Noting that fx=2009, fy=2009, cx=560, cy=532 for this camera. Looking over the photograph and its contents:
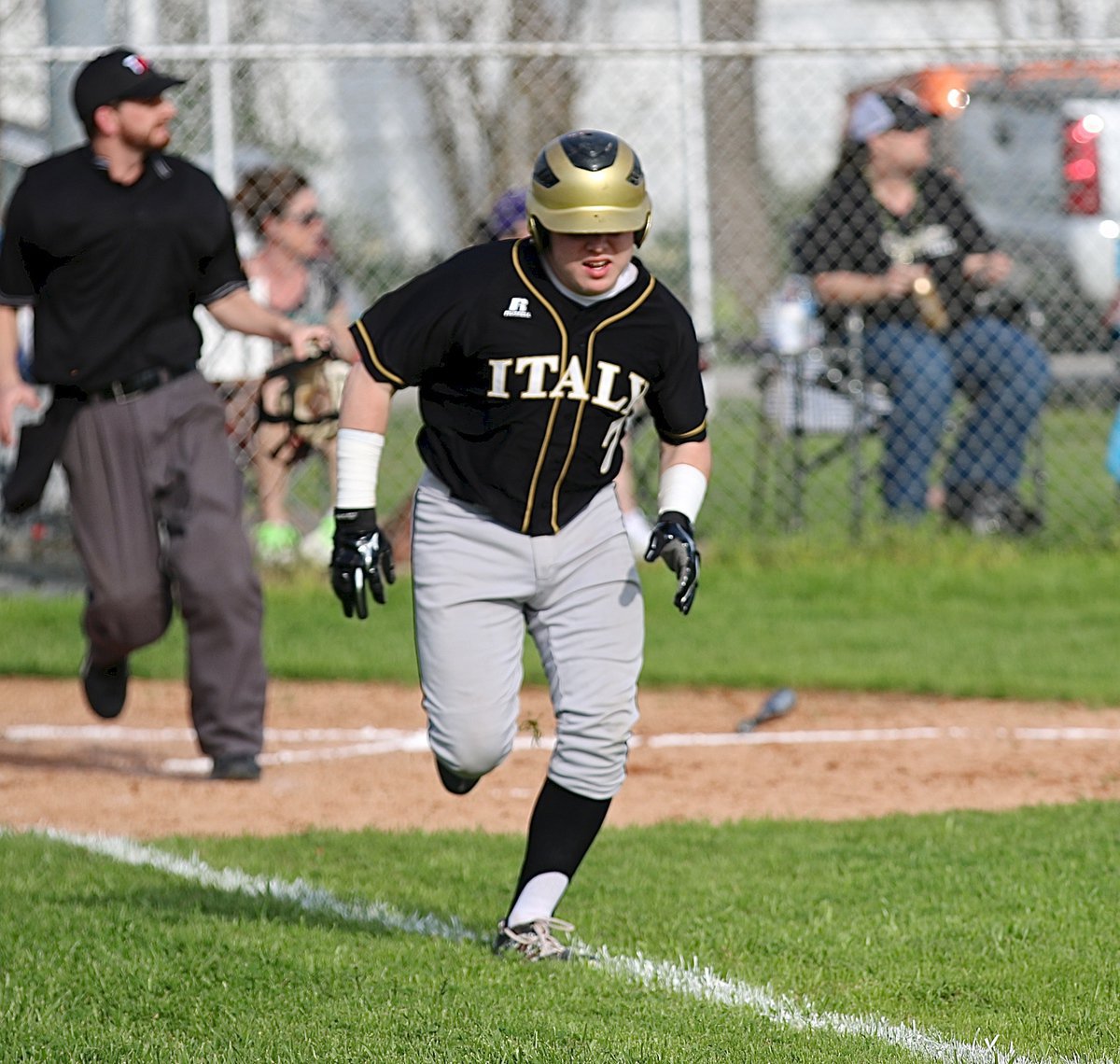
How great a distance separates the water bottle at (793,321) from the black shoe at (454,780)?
268 inches

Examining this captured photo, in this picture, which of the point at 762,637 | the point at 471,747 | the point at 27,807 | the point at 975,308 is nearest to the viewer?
the point at 471,747

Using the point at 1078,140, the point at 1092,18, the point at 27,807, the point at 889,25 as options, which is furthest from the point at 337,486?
the point at 889,25

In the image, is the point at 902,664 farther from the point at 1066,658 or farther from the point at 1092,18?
the point at 1092,18

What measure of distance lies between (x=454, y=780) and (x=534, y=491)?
2.45 feet

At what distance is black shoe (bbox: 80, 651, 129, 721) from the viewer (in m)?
7.18

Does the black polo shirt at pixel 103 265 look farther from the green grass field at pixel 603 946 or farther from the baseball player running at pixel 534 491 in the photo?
the baseball player running at pixel 534 491

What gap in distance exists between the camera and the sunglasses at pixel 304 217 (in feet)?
35.6

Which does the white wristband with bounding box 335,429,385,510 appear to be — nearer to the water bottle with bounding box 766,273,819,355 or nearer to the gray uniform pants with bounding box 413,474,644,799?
the gray uniform pants with bounding box 413,474,644,799

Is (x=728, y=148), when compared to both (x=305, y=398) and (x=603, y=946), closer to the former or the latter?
(x=305, y=398)

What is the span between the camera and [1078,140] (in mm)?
12789

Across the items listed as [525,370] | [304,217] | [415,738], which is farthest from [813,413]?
[525,370]

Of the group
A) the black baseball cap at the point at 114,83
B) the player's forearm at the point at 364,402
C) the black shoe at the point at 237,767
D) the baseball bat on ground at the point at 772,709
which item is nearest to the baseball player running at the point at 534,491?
the player's forearm at the point at 364,402

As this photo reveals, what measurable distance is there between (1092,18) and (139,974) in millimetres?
11008

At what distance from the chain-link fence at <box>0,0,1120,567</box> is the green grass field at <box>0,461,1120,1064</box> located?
5021 millimetres
